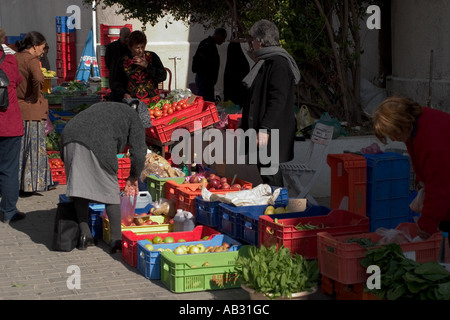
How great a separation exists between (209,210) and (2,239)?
7.20 ft

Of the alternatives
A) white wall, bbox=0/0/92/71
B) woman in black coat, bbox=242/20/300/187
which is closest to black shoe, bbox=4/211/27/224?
woman in black coat, bbox=242/20/300/187

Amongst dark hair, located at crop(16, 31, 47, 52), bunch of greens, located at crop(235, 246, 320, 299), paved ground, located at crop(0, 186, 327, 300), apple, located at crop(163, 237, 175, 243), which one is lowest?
paved ground, located at crop(0, 186, 327, 300)

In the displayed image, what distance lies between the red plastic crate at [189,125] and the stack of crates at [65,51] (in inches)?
714

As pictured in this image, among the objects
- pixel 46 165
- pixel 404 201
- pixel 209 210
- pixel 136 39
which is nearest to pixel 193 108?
pixel 136 39

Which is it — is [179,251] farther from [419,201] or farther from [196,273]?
[419,201]

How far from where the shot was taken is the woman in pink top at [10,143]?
8273mm

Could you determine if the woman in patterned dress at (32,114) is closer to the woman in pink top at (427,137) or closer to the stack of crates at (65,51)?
the woman in pink top at (427,137)

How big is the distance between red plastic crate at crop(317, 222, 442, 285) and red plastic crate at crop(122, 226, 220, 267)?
153 centimetres

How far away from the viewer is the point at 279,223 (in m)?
6.20

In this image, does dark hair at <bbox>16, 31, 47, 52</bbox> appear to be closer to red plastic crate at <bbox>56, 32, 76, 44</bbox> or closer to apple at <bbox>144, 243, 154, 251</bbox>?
apple at <bbox>144, 243, 154, 251</bbox>

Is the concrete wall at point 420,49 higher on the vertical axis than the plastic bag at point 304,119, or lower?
higher

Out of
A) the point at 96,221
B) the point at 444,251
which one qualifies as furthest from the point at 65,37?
the point at 444,251

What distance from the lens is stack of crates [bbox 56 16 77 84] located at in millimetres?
27328

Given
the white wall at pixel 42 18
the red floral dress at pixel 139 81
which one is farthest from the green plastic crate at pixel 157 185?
the white wall at pixel 42 18
